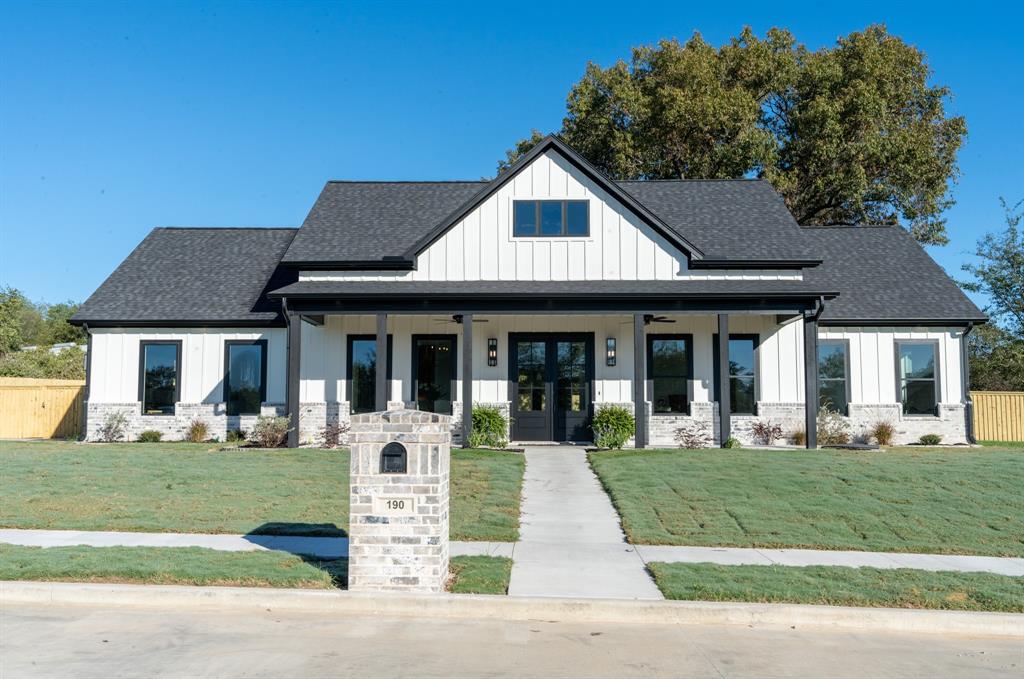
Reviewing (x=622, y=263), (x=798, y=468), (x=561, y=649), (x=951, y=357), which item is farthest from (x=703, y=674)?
(x=951, y=357)

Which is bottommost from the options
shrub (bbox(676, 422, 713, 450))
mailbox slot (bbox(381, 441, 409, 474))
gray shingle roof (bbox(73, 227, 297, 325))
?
shrub (bbox(676, 422, 713, 450))

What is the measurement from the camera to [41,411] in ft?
74.2

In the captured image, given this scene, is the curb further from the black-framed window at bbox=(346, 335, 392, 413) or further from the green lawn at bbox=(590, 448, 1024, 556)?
the black-framed window at bbox=(346, 335, 392, 413)

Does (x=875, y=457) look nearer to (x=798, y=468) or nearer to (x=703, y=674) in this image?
(x=798, y=468)

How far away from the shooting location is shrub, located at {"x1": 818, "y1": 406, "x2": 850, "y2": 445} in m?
19.6

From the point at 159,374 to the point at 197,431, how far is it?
192 cm

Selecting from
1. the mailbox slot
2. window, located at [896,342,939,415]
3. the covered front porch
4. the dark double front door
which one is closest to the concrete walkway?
the mailbox slot

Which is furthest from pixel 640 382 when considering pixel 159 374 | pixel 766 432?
pixel 159 374

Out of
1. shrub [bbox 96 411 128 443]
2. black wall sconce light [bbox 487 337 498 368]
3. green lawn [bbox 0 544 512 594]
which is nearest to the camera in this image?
green lawn [bbox 0 544 512 594]

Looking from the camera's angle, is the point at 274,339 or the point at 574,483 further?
the point at 274,339

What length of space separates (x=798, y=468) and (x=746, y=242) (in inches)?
281

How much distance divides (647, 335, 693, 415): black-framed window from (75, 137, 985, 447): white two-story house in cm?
4

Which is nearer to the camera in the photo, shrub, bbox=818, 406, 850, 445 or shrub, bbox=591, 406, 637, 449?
shrub, bbox=591, 406, 637, 449

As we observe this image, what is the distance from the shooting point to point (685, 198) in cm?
2219
